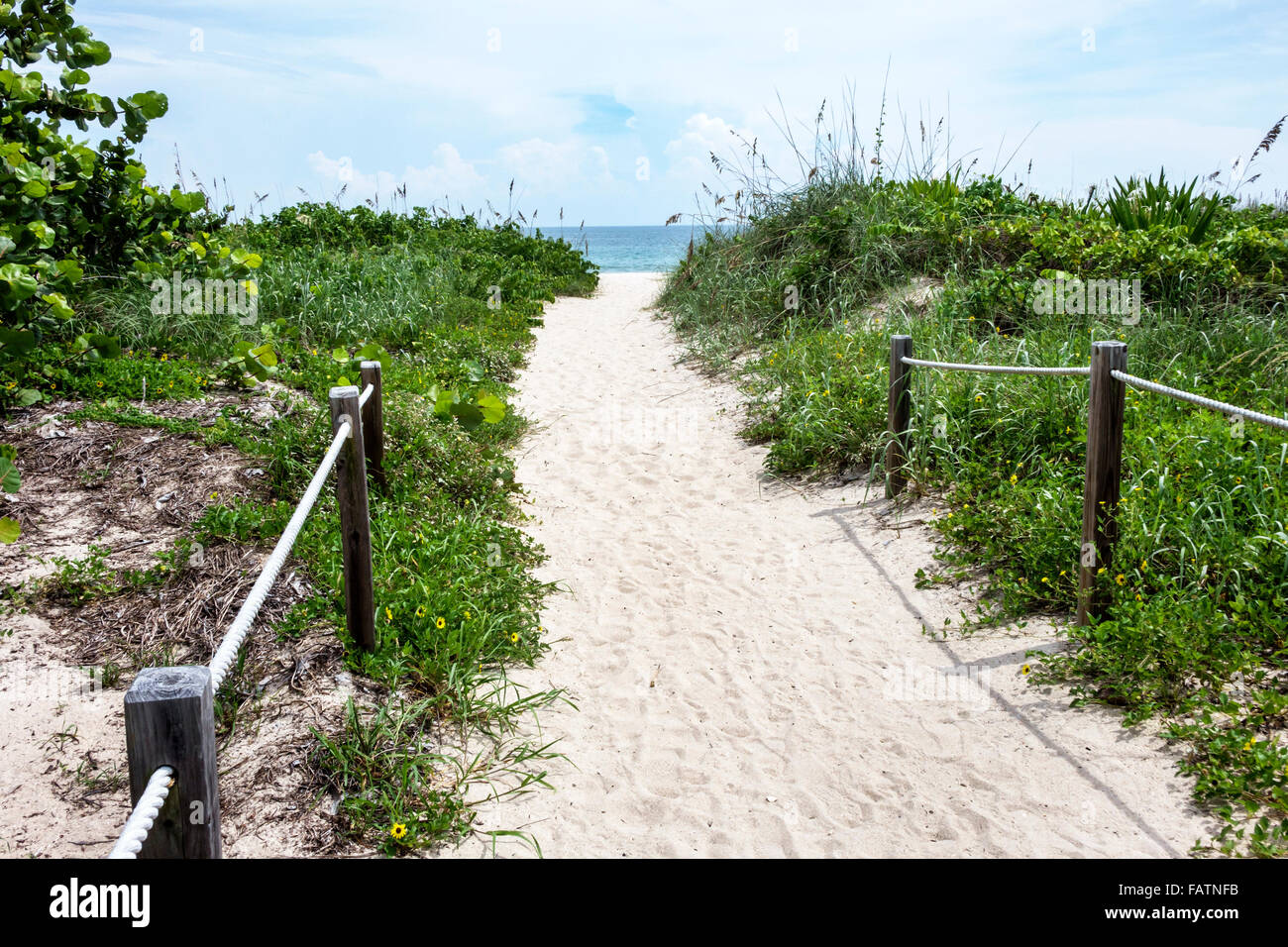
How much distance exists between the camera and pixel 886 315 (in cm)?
849

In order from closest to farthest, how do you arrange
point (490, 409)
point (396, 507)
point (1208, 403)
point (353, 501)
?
point (1208, 403) → point (353, 501) → point (396, 507) → point (490, 409)

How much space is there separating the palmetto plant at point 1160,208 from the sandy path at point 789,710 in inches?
208

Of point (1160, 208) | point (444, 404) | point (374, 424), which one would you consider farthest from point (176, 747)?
point (1160, 208)

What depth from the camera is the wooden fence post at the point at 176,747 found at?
1.55 m

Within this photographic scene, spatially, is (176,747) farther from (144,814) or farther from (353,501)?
(353,501)

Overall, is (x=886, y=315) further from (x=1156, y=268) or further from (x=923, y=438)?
(x=923, y=438)

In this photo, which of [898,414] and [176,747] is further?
[898,414]

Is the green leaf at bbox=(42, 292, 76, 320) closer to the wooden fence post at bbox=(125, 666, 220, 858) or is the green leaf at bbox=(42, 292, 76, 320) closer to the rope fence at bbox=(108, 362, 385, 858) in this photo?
the rope fence at bbox=(108, 362, 385, 858)

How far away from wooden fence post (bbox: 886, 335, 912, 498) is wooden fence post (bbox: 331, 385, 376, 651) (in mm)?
3680

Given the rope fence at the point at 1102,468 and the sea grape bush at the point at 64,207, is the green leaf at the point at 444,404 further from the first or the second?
the rope fence at the point at 1102,468

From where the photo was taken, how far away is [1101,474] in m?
3.90

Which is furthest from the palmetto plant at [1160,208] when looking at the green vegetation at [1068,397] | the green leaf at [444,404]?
the green leaf at [444,404]

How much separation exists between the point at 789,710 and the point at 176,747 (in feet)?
9.19
